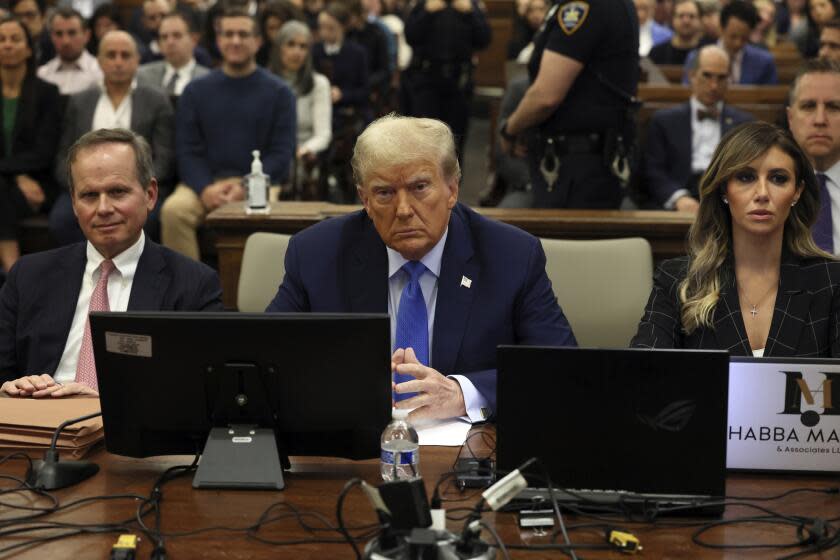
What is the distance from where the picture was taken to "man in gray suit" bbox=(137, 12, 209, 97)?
22.2 feet

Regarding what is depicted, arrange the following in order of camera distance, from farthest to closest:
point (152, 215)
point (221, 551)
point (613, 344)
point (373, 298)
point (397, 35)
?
point (397, 35), point (152, 215), point (613, 344), point (373, 298), point (221, 551)

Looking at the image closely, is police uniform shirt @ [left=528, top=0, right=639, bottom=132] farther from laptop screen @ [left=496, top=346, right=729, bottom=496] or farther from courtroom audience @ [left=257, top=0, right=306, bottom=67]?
courtroom audience @ [left=257, top=0, right=306, bottom=67]

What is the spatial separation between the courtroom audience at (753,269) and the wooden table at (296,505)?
645 mm

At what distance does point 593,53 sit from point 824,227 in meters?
1.17

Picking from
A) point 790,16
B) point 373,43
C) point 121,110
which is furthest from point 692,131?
point 790,16

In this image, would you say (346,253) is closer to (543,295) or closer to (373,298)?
(373,298)

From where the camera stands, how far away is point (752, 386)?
6.95ft

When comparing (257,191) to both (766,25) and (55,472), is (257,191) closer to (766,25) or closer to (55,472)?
(55,472)

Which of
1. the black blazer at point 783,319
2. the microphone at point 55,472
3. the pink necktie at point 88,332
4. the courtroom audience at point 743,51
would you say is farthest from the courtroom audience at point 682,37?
the microphone at point 55,472

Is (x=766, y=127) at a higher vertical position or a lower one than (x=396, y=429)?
higher

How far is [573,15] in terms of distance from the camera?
14.0 feet

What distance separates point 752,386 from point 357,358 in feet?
2.42

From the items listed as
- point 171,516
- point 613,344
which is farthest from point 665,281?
point 171,516

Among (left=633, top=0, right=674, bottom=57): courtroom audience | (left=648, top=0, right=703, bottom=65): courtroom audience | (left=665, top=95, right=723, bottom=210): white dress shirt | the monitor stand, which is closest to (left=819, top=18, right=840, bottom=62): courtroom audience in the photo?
(left=665, top=95, right=723, bottom=210): white dress shirt
